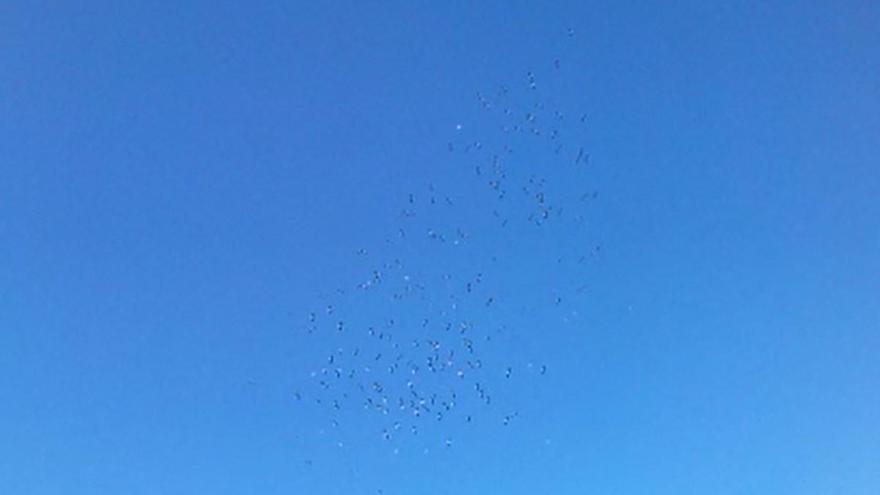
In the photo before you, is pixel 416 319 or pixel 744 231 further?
pixel 744 231

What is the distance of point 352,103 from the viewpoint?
129 cm

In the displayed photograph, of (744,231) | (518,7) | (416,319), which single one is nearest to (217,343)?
(416,319)

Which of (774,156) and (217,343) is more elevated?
(774,156)

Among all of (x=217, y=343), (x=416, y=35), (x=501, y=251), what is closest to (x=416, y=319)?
(x=501, y=251)

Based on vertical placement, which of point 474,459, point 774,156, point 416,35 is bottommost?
point 474,459

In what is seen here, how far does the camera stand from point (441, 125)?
130 centimetres

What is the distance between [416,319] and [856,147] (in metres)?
0.78

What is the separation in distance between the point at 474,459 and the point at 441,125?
50cm

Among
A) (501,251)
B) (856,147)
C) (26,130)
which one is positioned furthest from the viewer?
(856,147)

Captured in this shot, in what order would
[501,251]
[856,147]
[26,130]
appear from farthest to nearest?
1. [856,147]
2. [501,251]
3. [26,130]

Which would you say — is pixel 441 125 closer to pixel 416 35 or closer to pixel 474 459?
pixel 416 35

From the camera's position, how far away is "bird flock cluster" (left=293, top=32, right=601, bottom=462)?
50.0 inches

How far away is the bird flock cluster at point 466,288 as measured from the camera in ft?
4.17

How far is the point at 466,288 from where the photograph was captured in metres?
1.30
